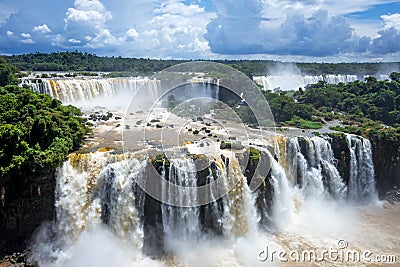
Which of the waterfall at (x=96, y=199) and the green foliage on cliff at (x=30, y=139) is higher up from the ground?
the green foliage on cliff at (x=30, y=139)

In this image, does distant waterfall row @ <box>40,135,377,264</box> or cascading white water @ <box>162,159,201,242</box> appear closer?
distant waterfall row @ <box>40,135,377,264</box>

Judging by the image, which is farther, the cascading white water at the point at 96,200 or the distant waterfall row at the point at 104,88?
the distant waterfall row at the point at 104,88

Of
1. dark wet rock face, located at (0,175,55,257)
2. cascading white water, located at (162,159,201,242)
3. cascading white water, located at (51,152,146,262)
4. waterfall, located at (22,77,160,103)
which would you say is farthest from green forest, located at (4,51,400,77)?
dark wet rock face, located at (0,175,55,257)

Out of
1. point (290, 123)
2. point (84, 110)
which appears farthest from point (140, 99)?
point (290, 123)

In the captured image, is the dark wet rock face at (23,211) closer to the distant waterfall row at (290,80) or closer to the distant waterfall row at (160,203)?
the distant waterfall row at (160,203)

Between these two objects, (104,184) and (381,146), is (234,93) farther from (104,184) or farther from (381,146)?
(104,184)

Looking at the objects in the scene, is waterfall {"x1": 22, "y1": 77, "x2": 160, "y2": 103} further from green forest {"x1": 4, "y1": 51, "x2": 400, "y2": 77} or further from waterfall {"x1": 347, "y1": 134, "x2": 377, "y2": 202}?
waterfall {"x1": 347, "y1": 134, "x2": 377, "y2": 202}

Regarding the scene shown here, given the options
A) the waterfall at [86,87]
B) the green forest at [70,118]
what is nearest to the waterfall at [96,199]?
the green forest at [70,118]
